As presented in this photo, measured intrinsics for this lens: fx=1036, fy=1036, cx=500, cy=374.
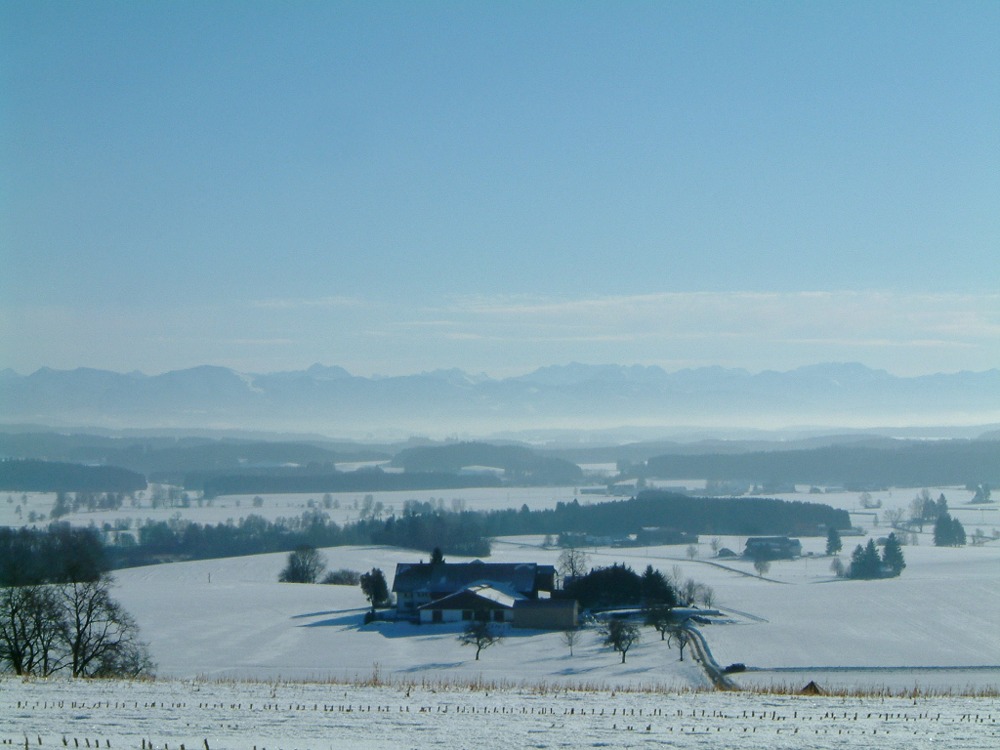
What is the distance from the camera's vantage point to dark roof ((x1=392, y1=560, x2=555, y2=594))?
34.5 metres

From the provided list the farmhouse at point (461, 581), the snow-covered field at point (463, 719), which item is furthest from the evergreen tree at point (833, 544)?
the snow-covered field at point (463, 719)

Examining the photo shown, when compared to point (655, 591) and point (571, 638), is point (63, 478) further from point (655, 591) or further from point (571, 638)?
point (571, 638)

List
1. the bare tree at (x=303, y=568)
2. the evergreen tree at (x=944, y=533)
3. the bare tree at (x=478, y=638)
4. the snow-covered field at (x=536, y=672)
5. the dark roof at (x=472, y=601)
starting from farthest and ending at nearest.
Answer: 1. the evergreen tree at (x=944, y=533)
2. the bare tree at (x=303, y=568)
3. the dark roof at (x=472, y=601)
4. the bare tree at (x=478, y=638)
5. the snow-covered field at (x=536, y=672)

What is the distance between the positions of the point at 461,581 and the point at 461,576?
1.09 ft

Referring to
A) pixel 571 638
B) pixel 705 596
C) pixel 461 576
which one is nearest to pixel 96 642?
pixel 571 638

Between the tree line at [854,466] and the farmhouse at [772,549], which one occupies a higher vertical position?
the tree line at [854,466]

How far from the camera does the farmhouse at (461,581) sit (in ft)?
111

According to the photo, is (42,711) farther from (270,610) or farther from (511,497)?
(511,497)

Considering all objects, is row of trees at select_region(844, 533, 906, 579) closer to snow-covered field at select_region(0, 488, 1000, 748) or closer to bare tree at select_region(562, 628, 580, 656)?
snow-covered field at select_region(0, 488, 1000, 748)

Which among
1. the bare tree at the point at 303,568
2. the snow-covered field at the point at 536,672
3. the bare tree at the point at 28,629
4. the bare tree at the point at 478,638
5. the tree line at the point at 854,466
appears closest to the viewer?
the snow-covered field at the point at 536,672

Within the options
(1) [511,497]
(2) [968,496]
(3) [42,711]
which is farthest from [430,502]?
(3) [42,711]

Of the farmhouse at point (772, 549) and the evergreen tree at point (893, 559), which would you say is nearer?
the evergreen tree at point (893, 559)

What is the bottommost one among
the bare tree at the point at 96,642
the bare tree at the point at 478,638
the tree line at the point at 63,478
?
the bare tree at the point at 478,638

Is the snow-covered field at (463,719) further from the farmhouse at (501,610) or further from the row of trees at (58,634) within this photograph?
the farmhouse at (501,610)
